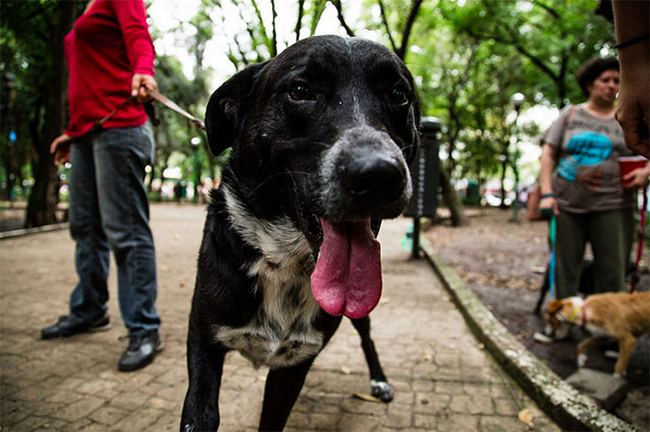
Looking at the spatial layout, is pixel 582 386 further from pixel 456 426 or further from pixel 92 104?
pixel 92 104

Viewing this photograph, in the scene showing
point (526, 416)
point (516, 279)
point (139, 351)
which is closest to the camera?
point (526, 416)

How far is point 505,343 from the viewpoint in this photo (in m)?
3.30

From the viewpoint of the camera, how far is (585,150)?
356cm

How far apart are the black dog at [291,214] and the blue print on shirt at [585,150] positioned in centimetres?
234

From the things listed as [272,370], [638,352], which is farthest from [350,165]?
[638,352]

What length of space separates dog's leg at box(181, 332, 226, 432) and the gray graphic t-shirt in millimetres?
3265

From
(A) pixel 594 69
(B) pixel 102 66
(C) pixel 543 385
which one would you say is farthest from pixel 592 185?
(B) pixel 102 66

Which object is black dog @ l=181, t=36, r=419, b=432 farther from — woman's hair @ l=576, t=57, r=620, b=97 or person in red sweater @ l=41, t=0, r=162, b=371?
woman's hair @ l=576, t=57, r=620, b=97

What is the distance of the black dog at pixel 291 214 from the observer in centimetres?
151

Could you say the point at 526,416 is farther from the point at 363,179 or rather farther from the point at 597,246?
the point at 363,179

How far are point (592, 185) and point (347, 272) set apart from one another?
9.74 feet

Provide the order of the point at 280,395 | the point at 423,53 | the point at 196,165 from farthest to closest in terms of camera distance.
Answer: the point at 196,165 < the point at 423,53 < the point at 280,395

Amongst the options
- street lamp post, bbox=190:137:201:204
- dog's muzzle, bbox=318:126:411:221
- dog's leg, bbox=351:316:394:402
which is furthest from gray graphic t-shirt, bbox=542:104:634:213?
street lamp post, bbox=190:137:201:204

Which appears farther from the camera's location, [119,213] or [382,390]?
[119,213]
